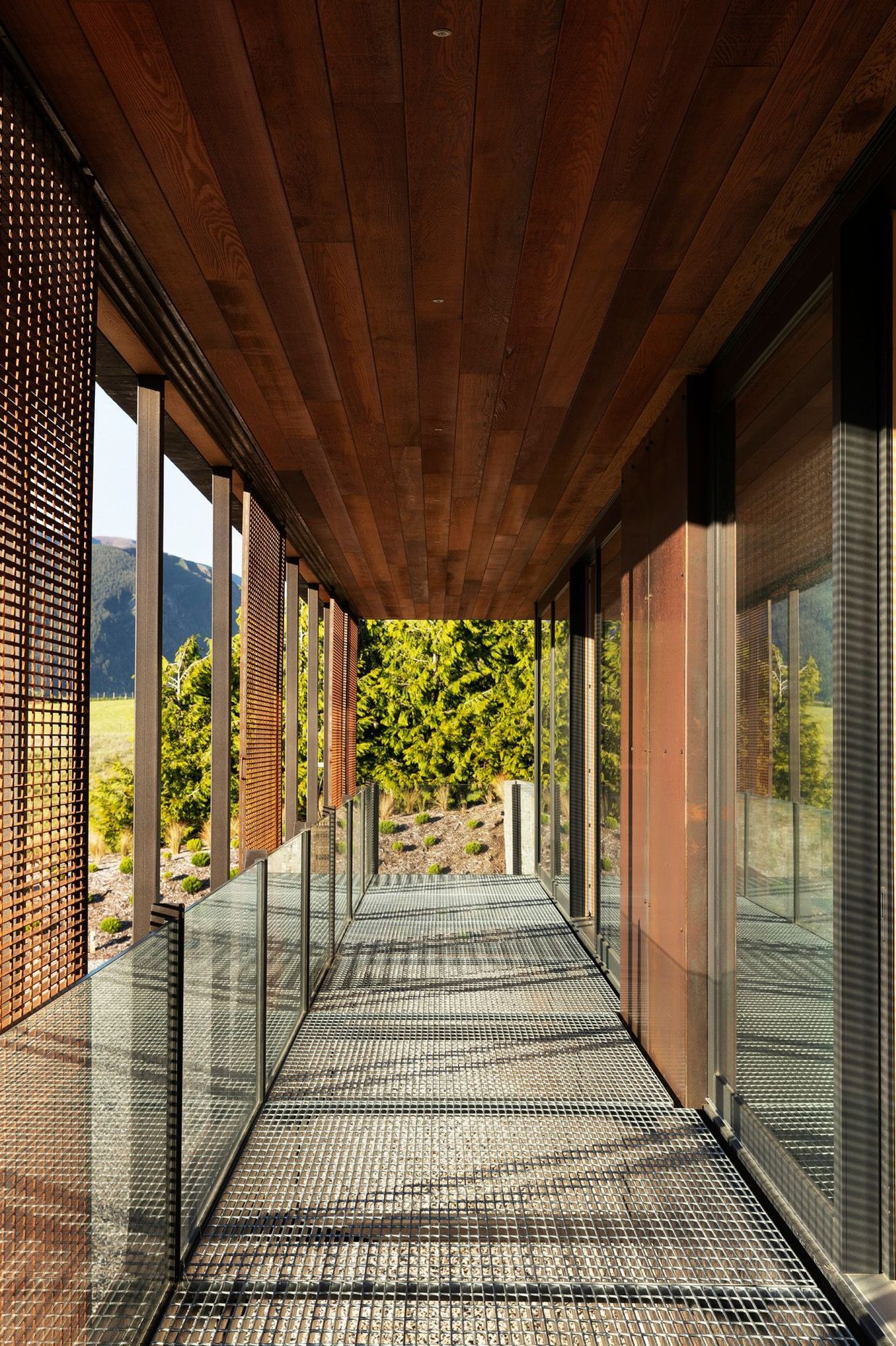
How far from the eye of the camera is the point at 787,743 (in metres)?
3.01

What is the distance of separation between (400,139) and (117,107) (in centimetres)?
63

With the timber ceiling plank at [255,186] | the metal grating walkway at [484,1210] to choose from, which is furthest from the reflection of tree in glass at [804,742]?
the timber ceiling plank at [255,186]

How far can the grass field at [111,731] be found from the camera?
4622 centimetres

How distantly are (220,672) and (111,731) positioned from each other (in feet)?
178

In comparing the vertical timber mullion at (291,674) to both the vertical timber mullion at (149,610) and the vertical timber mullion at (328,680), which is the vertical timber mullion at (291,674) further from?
the vertical timber mullion at (149,610)

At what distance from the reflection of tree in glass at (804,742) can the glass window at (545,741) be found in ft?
22.0

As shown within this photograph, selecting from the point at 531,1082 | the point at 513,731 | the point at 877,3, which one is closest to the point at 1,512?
the point at 877,3

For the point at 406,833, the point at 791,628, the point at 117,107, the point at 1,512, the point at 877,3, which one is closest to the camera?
the point at 877,3

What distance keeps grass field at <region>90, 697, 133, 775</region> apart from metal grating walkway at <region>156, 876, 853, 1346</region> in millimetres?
38480

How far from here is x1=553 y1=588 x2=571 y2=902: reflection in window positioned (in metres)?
8.47

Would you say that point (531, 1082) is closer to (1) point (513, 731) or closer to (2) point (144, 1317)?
(2) point (144, 1317)

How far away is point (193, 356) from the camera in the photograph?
3555 millimetres

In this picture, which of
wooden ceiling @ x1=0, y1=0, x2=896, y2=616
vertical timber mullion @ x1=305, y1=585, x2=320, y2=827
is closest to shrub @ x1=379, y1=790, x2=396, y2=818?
vertical timber mullion @ x1=305, y1=585, x2=320, y2=827

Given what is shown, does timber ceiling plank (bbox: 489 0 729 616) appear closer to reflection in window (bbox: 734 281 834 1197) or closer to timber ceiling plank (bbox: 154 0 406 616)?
reflection in window (bbox: 734 281 834 1197)
